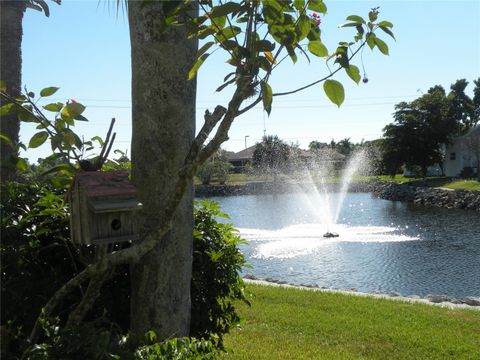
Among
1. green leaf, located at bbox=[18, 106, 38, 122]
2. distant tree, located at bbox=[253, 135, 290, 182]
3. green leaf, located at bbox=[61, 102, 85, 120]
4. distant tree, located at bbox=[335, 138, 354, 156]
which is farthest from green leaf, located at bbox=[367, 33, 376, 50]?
distant tree, located at bbox=[335, 138, 354, 156]

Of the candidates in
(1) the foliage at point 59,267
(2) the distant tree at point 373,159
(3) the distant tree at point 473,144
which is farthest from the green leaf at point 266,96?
(2) the distant tree at point 373,159

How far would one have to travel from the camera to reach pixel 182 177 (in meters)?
2.34

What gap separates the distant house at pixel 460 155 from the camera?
4296 centimetres

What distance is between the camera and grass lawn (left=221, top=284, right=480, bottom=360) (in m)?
5.22

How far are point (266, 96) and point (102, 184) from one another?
3.22 feet

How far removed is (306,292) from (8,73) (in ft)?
18.4

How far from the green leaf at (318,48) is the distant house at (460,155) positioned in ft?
143

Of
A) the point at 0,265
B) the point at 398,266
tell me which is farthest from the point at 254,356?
the point at 398,266

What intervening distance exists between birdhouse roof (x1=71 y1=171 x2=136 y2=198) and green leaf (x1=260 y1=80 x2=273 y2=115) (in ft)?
2.87

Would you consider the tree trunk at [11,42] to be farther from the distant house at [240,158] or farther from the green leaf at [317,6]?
the distant house at [240,158]

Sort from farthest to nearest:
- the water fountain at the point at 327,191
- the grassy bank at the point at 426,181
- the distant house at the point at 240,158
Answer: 1. the distant house at the point at 240,158
2. the grassy bank at the point at 426,181
3. the water fountain at the point at 327,191

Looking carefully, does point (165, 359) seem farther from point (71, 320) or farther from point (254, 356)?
point (254, 356)

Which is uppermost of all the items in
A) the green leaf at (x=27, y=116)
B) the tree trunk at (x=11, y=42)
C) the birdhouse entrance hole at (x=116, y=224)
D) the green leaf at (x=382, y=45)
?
the tree trunk at (x=11, y=42)

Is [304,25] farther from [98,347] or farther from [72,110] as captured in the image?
[98,347]
